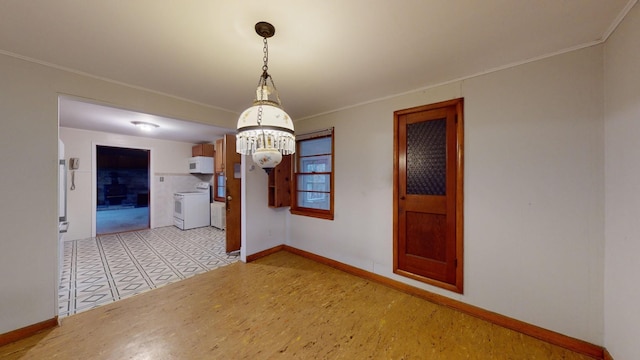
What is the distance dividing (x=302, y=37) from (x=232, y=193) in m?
2.92

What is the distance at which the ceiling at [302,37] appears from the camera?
4.35ft

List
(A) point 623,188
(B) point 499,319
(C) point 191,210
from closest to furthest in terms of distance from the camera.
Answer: (A) point 623,188 → (B) point 499,319 → (C) point 191,210

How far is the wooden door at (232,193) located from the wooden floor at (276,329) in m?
1.18

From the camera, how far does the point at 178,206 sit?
568cm

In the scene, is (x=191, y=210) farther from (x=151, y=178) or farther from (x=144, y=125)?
(x=144, y=125)

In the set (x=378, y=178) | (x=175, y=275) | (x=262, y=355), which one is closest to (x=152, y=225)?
(x=175, y=275)

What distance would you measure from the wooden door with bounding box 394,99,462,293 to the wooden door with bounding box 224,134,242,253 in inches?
106

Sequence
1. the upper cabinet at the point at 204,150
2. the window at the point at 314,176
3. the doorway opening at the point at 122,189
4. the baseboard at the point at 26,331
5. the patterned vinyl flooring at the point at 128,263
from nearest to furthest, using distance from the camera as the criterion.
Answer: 1. the baseboard at the point at 26,331
2. the patterned vinyl flooring at the point at 128,263
3. the window at the point at 314,176
4. the upper cabinet at the point at 204,150
5. the doorway opening at the point at 122,189

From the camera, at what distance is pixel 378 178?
283 centimetres

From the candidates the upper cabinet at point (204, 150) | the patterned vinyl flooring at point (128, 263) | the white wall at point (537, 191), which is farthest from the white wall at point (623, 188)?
the upper cabinet at point (204, 150)

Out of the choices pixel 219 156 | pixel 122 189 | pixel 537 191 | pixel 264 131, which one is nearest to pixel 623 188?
pixel 537 191

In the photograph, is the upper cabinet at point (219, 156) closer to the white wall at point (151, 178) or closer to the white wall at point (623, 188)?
the white wall at point (151, 178)

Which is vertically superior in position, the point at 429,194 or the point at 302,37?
the point at 302,37

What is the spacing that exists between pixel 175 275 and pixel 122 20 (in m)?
2.93
